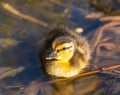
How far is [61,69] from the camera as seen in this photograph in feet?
16.3

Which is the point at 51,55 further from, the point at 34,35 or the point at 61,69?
the point at 34,35

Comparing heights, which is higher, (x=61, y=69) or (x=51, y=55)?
(x=51, y=55)

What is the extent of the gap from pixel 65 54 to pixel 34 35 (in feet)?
2.54

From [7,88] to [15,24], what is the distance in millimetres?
1153

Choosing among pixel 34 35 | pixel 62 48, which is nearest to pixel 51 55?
pixel 62 48

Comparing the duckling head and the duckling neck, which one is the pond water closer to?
the duckling neck

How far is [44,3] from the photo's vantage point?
604cm

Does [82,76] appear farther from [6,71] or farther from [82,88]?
[6,71]

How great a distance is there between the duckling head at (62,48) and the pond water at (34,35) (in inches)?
9.8

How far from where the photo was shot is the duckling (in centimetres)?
483

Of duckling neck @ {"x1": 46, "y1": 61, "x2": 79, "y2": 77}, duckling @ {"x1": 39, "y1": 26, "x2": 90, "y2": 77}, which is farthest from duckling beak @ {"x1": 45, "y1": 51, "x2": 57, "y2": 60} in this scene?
duckling neck @ {"x1": 46, "y1": 61, "x2": 79, "y2": 77}

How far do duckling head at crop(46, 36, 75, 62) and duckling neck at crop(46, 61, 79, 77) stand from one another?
0.26 ft

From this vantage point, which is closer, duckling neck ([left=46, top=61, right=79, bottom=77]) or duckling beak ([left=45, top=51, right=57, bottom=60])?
duckling beak ([left=45, top=51, right=57, bottom=60])

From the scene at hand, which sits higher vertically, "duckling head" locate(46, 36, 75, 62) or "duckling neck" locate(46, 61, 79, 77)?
"duckling head" locate(46, 36, 75, 62)
